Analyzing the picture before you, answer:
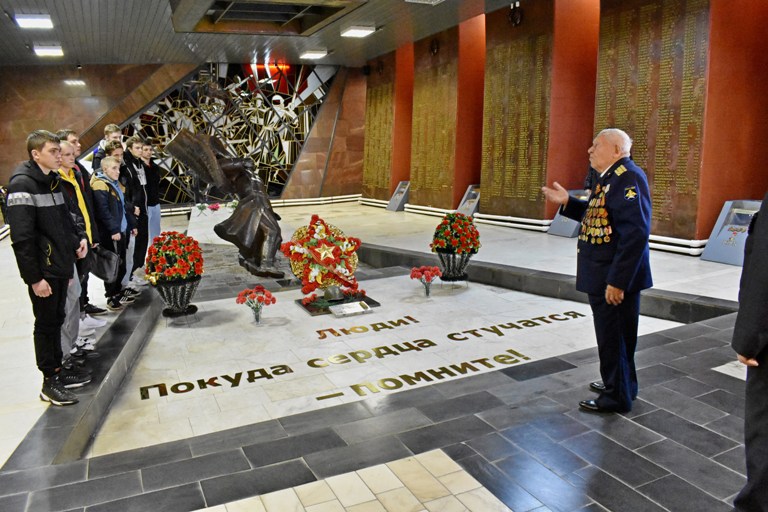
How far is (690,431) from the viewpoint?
285 cm

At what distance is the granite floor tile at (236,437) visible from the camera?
3.12 m

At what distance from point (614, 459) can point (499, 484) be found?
0.53 meters

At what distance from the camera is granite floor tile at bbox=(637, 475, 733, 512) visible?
2.26m

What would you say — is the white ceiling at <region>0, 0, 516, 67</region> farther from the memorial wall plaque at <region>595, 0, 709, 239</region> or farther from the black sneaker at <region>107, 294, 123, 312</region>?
the black sneaker at <region>107, 294, 123, 312</region>

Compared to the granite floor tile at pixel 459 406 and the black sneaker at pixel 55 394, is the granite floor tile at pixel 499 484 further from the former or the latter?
the black sneaker at pixel 55 394

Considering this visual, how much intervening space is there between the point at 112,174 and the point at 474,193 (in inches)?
317

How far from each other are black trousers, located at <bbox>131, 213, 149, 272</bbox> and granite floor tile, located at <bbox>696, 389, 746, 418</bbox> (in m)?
5.04

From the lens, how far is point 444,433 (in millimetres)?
2895

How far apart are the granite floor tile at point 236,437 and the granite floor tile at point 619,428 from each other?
59.9 inches

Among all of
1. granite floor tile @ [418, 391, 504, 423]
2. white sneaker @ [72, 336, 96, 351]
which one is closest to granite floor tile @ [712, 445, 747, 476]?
granite floor tile @ [418, 391, 504, 423]

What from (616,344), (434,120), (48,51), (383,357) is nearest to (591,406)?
(616,344)

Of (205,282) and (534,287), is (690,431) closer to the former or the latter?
(534,287)

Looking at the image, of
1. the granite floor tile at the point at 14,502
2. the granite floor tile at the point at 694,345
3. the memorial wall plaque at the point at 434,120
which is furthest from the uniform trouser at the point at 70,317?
the memorial wall plaque at the point at 434,120

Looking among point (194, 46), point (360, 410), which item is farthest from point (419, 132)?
point (360, 410)
